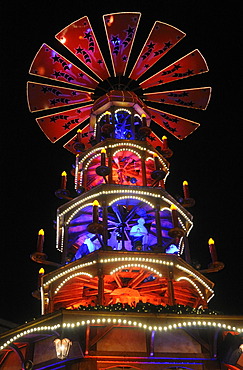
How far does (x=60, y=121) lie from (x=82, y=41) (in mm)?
4419

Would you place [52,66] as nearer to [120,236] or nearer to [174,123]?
[174,123]

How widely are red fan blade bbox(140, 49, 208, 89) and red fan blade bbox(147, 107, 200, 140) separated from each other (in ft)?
7.37

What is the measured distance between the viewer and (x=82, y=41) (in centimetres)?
2181

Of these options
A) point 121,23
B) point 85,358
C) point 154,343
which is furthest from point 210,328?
point 121,23

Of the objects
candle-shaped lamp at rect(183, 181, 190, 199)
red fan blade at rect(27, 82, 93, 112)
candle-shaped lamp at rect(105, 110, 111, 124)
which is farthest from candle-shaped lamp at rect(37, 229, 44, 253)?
red fan blade at rect(27, 82, 93, 112)

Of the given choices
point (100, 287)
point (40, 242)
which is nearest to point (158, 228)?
point (100, 287)

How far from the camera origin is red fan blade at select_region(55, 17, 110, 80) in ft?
70.9

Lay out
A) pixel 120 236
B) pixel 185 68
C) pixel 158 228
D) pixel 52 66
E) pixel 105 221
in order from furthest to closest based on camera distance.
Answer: pixel 185 68 < pixel 52 66 < pixel 120 236 < pixel 158 228 < pixel 105 221

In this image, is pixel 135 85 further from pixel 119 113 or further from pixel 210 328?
pixel 210 328

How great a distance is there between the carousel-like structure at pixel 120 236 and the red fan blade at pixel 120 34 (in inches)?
1.9

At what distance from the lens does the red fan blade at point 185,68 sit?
22312mm

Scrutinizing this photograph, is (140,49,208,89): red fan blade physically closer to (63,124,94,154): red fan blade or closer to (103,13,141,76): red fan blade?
(103,13,141,76): red fan blade

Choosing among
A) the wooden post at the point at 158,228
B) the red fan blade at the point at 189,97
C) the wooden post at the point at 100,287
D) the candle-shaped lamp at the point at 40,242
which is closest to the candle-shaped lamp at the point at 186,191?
the wooden post at the point at 158,228

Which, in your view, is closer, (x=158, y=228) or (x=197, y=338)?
(x=197, y=338)
